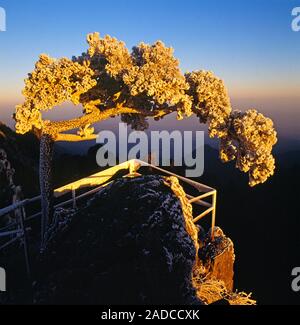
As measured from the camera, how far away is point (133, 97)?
680 centimetres

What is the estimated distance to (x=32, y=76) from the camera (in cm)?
609

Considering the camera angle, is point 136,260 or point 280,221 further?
point 280,221

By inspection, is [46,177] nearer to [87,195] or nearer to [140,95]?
[87,195]

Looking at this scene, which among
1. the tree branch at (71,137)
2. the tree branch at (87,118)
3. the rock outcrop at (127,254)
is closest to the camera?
the rock outcrop at (127,254)

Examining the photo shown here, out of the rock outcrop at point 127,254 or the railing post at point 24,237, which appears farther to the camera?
the railing post at point 24,237

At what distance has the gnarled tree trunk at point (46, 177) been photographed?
6.97m

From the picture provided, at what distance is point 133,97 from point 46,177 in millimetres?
2527

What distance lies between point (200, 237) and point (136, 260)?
9.98 ft

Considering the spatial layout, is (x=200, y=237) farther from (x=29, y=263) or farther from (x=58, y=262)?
(x=29, y=263)

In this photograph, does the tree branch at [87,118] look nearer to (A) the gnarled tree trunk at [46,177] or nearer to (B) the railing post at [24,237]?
(A) the gnarled tree trunk at [46,177]

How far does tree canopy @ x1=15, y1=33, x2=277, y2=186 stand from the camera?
6090 mm

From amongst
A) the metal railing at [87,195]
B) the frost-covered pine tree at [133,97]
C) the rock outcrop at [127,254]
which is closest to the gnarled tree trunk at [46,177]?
the frost-covered pine tree at [133,97]

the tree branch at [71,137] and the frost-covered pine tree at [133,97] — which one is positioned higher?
the frost-covered pine tree at [133,97]
